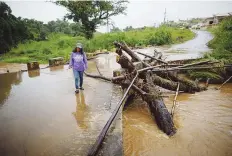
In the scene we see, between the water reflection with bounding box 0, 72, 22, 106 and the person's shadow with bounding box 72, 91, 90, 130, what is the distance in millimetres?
2260

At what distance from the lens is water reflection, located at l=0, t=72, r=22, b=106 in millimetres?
5888

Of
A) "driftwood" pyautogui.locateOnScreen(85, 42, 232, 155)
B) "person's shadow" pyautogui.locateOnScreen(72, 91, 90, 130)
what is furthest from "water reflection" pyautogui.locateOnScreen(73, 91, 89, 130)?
"driftwood" pyautogui.locateOnScreen(85, 42, 232, 155)

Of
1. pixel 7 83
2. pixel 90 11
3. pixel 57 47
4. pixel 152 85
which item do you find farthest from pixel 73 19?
pixel 152 85

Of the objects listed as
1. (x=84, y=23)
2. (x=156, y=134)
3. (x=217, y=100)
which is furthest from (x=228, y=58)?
(x=84, y=23)

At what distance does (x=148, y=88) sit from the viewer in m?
4.86

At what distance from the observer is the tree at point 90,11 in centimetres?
2283

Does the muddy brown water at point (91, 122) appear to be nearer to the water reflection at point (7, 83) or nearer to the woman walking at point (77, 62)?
the water reflection at point (7, 83)

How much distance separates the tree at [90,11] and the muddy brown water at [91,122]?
18485mm

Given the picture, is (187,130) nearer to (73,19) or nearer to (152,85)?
(152,85)

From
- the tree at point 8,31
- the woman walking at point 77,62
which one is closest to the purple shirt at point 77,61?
the woman walking at point 77,62

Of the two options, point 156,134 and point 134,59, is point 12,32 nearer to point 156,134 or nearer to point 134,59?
point 134,59

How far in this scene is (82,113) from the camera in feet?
14.3

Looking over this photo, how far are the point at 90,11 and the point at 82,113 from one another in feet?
68.8

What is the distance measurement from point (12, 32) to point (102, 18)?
451 inches
